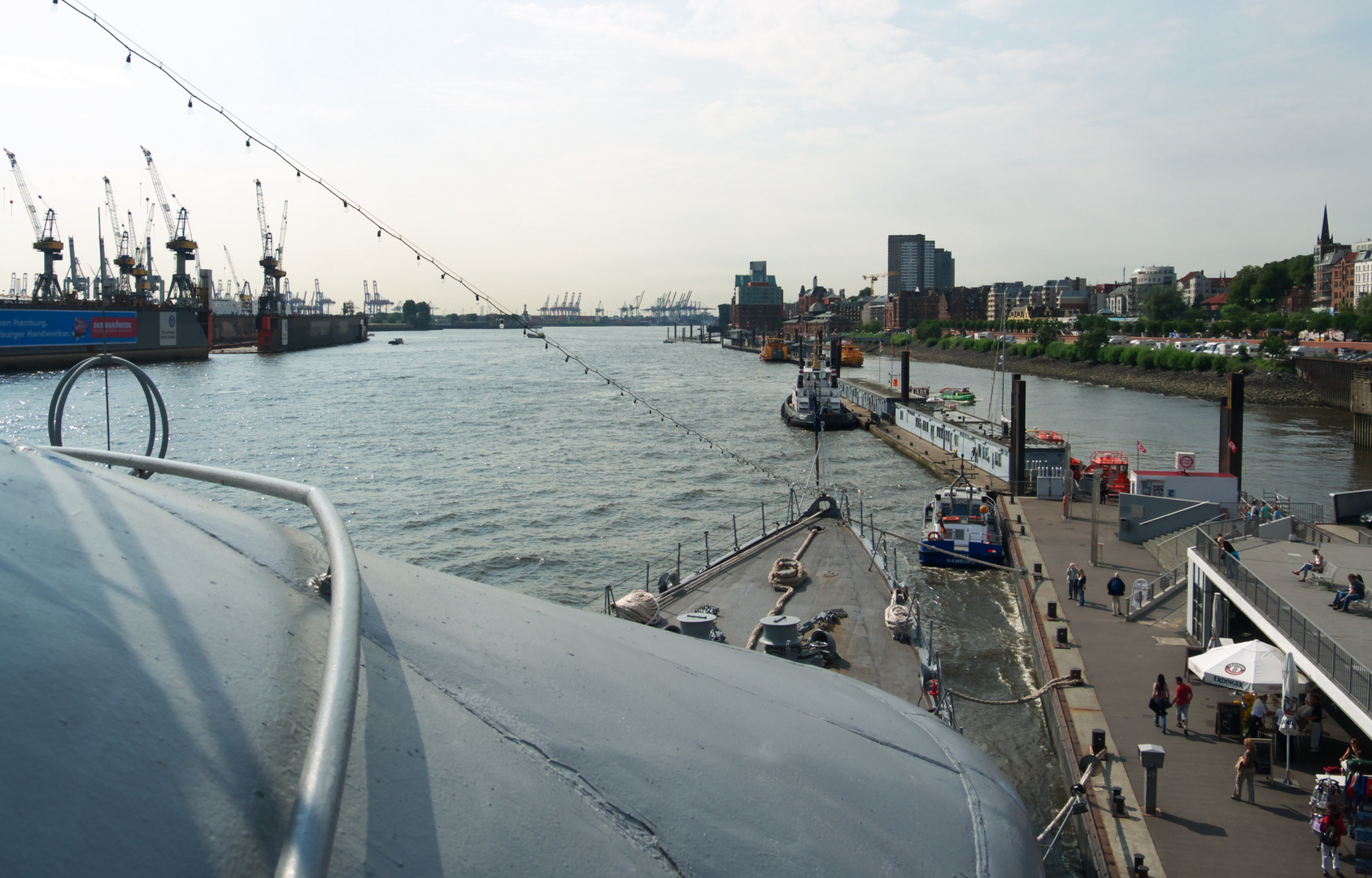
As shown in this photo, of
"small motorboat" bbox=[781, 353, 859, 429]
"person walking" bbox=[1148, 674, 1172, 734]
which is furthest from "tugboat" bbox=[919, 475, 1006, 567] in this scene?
"small motorboat" bbox=[781, 353, 859, 429]

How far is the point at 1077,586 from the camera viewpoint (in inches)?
682

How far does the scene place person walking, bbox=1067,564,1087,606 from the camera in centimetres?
1723

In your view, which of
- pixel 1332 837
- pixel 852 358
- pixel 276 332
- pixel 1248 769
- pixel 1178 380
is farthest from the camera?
pixel 276 332

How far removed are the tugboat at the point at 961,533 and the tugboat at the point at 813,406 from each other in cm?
2539

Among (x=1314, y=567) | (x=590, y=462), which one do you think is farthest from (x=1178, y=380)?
(x=1314, y=567)

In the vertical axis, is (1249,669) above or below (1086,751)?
above

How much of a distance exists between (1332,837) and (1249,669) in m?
2.99

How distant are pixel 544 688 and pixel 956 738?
250 cm

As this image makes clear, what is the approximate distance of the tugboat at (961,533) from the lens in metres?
22.2

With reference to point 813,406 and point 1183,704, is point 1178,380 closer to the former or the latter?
point 813,406

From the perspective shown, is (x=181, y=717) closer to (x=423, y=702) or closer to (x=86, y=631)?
(x=86, y=631)

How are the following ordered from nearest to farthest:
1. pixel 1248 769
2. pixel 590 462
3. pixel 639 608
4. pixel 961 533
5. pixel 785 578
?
pixel 1248 769 → pixel 639 608 → pixel 785 578 → pixel 961 533 → pixel 590 462

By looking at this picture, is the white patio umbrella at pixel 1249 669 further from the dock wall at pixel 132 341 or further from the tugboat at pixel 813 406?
the dock wall at pixel 132 341

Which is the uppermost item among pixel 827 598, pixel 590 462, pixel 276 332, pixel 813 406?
pixel 276 332
